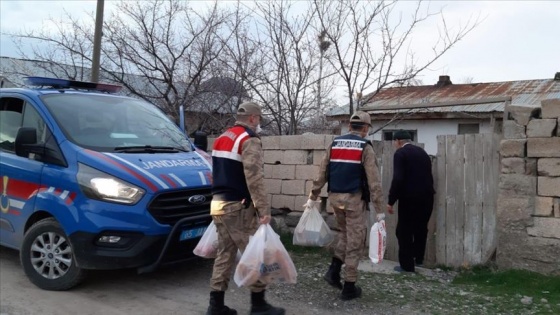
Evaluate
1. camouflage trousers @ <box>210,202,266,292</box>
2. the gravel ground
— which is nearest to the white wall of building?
the gravel ground

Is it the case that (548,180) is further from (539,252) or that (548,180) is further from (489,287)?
(489,287)

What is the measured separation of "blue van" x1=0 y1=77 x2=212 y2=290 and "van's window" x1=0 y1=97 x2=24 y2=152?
0.04ft

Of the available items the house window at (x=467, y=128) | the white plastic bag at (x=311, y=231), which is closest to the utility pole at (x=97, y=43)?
the white plastic bag at (x=311, y=231)

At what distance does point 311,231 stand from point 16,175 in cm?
314

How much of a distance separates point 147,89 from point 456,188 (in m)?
7.20

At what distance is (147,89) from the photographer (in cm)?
1085

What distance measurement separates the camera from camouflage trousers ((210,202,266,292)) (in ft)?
14.1

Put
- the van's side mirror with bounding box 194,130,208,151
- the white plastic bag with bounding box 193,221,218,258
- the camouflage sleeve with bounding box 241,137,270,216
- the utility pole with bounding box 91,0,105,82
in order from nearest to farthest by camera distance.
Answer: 1. the camouflage sleeve with bounding box 241,137,270,216
2. the white plastic bag with bounding box 193,221,218,258
3. the van's side mirror with bounding box 194,130,208,151
4. the utility pole with bounding box 91,0,105,82

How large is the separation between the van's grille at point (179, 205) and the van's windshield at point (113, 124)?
0.73 m

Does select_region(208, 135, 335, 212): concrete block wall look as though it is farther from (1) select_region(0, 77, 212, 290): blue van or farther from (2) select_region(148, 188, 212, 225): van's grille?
(2) select_region(148, 188, 212, 225): van's grille

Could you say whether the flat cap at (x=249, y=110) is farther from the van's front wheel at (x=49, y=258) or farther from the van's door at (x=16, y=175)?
the van's door at (x=16, y=175)

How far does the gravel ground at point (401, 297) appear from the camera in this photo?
461 cm

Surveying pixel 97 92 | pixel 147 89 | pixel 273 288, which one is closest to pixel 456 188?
pixel 273 288

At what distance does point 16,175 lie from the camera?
5289mm
